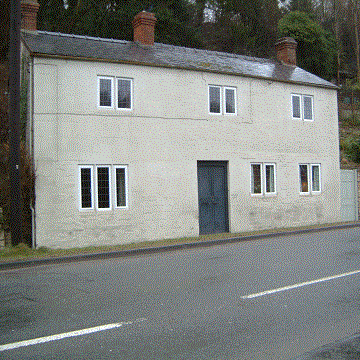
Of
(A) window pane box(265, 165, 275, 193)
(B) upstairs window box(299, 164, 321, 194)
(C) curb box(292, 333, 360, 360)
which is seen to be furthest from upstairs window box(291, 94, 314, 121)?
(C) curb box(292, 333, 360, 360)

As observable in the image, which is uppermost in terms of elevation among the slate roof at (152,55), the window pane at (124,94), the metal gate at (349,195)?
the slate roof at (152,55)

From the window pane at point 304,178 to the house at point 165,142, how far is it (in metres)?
0.05

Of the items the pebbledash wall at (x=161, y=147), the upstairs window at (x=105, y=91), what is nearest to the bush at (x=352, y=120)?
the pebbledash wall at (x=161, y=147)

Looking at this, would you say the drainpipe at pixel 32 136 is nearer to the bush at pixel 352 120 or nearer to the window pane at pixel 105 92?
the window pane at pixel 105 92

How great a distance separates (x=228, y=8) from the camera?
118 feet

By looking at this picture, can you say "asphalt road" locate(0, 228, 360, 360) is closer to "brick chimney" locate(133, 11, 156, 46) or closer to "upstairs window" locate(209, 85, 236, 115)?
"upstairs window" locate(209, 85, 236, 115)

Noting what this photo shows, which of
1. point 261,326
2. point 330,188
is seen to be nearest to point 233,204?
point 330,188

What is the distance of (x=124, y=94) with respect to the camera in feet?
51.7

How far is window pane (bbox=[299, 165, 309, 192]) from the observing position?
19.8m

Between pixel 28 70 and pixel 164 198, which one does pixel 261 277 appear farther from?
pixel 28 70

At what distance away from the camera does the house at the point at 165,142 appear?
14570 millimetres

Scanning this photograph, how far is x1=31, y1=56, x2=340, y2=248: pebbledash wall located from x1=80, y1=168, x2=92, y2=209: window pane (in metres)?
0.24

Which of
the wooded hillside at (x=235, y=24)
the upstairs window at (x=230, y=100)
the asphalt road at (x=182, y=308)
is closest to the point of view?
Result: the asphalt road at (x=182, y=308)

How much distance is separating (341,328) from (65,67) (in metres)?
12.2
